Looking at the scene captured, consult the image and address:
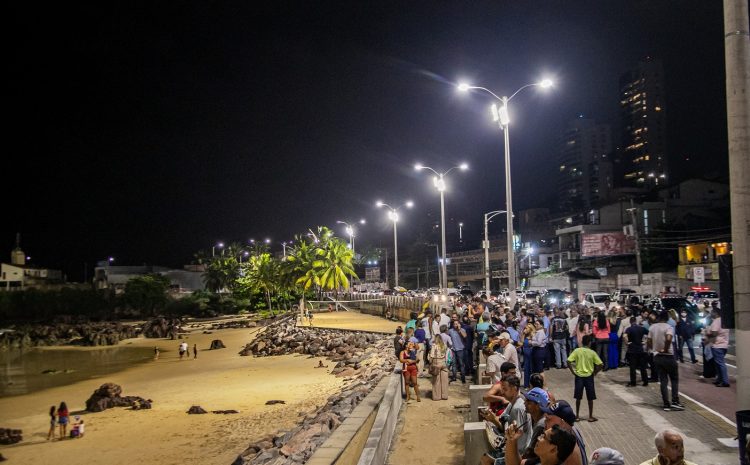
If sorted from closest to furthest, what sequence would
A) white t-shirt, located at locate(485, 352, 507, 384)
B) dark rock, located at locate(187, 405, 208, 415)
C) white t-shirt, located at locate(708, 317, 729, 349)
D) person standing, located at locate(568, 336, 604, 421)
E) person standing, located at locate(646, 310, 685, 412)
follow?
white t-shirt, located at locate(485, 352, 507, 384)
person standing, located at locate(568, 336, 604, 421)
person standing, located at locate(646, 310, 685, 412)
white t-shirt, located at locate(708, 317, 729, 349)
dark rock, located at locate(187, 405, 208, 415)

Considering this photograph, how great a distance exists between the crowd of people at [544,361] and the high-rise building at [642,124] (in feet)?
418

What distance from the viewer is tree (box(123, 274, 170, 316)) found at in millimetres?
80375

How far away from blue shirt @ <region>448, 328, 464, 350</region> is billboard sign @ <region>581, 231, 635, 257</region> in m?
46.1

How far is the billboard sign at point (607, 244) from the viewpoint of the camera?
5628 centimetres

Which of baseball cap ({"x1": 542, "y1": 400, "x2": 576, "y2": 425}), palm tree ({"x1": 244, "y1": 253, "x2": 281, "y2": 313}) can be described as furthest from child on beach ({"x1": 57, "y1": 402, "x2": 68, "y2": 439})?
palm tree ({"x1": 244, "y1": 253, "x2": 281, "y2": 313})

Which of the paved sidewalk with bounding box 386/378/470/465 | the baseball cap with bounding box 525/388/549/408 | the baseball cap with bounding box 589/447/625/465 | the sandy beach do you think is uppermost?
the baseball cap with bounding box 525/388/549/408

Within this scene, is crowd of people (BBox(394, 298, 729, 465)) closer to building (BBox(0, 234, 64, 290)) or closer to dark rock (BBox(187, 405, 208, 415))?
dark rock (BBox(187, 405, 208, 415))

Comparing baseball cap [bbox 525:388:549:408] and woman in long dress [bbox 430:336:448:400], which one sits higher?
baseball cap [bbox 525:388:549:408]

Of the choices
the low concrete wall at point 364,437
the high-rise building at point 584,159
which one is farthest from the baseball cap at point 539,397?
the high-rise building at point 584,159

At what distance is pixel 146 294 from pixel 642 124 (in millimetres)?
119161

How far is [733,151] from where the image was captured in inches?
229

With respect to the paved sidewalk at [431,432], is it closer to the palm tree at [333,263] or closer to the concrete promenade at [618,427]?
the concrete promenade at [618,427]

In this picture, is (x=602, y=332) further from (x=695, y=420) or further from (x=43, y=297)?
(x=43, y=297)

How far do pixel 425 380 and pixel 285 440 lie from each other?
4.71 metres
